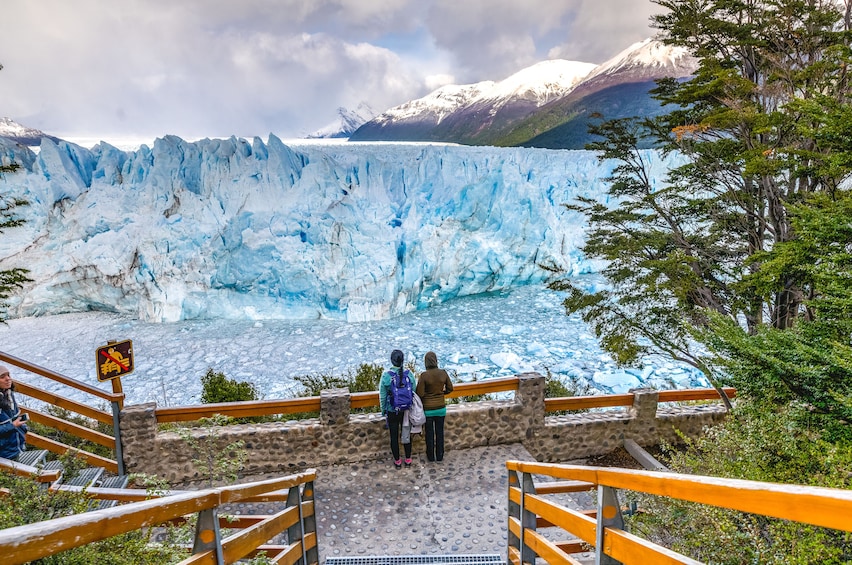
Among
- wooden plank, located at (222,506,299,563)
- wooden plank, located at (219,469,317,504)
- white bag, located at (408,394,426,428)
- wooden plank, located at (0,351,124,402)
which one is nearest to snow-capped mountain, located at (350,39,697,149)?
white bag, located at (408,394,426,428)

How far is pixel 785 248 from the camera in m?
4.44

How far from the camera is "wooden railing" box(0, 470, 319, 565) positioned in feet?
2.13

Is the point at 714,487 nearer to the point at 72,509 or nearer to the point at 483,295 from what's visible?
the point at 72,509

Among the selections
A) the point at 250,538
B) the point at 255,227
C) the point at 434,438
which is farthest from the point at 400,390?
the point at 255,227

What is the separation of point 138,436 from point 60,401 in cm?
73

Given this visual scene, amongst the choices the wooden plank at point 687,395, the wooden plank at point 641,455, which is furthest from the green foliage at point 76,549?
the wooden plank at point 687,395

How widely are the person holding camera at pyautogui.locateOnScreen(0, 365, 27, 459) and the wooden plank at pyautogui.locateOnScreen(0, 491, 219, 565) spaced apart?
300 cm

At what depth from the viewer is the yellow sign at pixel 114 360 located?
401 cm

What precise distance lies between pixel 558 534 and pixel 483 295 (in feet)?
49.0

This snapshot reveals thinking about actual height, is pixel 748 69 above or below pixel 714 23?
below

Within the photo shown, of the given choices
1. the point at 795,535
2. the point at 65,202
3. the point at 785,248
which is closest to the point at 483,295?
the point at 785,248

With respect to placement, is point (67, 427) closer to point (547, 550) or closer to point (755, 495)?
point (547, 550)

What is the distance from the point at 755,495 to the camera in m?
0.78

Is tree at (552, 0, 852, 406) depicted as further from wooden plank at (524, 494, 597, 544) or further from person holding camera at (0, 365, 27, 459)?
person holding camera at (0, 365, 27, 459)
